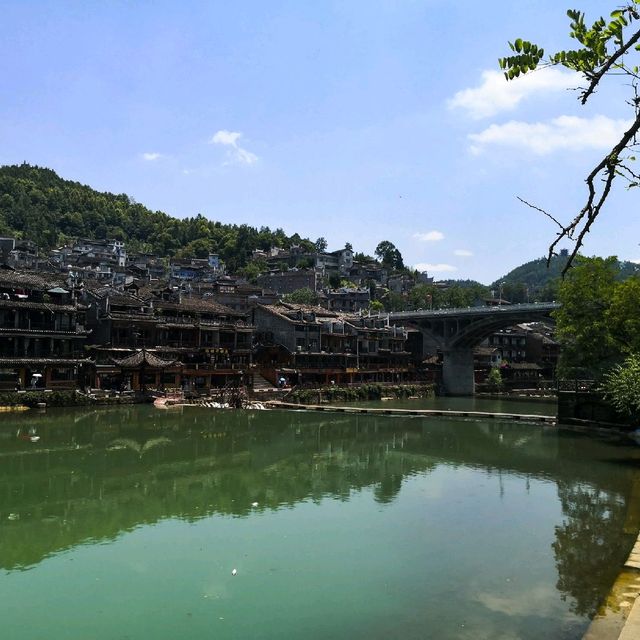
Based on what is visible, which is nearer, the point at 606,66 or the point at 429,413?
the point at 606,66

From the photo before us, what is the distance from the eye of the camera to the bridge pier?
80.1m

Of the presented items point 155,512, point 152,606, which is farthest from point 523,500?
point 152,606

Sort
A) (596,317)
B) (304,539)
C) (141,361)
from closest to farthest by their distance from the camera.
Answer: (304,539) → (596,317) → (141,361)

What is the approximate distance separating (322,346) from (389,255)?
356 ft

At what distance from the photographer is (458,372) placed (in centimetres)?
8131

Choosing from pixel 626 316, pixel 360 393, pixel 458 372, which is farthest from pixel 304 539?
pixel 458 372

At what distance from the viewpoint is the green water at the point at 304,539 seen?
1144 centimetres

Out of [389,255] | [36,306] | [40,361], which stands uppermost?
[389,255]

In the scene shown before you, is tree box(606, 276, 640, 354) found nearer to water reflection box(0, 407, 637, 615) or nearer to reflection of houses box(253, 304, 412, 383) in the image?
water reflection box(0, 407, 637, 615)

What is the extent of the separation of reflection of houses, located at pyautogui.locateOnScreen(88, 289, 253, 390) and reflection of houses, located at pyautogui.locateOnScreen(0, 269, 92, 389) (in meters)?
2.42

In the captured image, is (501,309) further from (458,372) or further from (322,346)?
(322,346)

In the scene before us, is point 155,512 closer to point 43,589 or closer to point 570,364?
point 43,589

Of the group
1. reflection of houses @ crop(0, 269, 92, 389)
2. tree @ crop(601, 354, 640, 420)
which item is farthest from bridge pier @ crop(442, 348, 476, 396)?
tree @ crop(601, 354, 640, 420)

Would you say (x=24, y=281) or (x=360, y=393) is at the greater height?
(x=24, y=281)
